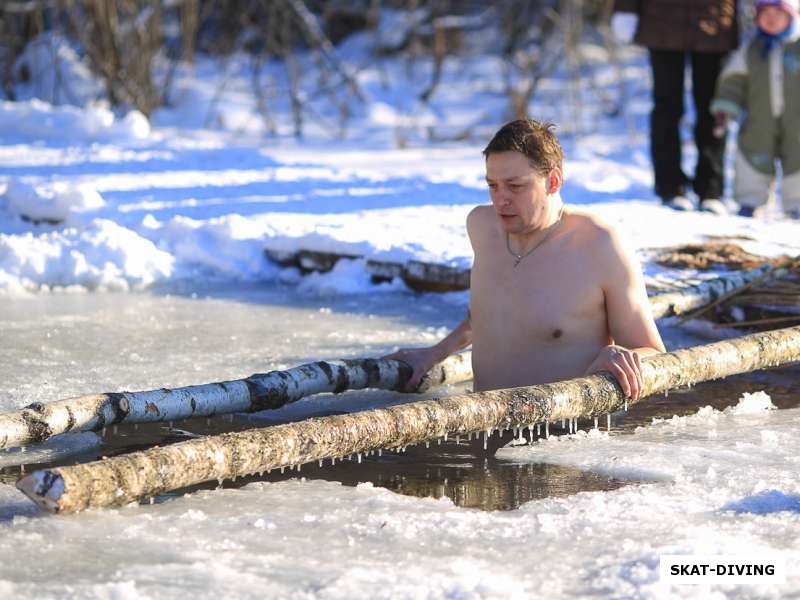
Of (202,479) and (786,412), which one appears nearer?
(202,479)

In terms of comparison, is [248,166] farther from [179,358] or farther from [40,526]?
[40,526]

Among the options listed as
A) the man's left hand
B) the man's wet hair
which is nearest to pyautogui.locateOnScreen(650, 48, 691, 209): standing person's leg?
the man's wet hair

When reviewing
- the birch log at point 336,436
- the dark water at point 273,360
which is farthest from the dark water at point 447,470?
the birch log at point 336,436

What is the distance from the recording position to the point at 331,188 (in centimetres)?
781

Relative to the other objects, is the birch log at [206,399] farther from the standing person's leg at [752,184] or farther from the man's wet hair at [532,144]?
the standing person's leg at [752,184]

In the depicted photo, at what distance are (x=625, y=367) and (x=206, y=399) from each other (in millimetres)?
1113

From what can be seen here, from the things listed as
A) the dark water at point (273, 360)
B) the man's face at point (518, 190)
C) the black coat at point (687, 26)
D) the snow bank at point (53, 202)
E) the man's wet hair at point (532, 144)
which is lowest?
the dark water at point (273, 360)

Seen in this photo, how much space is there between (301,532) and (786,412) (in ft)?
6.09

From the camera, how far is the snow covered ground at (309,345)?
8.77ft

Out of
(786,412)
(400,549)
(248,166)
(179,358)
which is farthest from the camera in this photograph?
(248,166)

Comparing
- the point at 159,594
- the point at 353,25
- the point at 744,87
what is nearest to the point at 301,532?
the point at 159,594

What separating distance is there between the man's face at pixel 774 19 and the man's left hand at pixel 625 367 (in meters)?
4.45

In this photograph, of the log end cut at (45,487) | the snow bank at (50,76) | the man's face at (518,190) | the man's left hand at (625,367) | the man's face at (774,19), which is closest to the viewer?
the log end cut at (45,487)

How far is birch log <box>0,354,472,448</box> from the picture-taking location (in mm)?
3361
